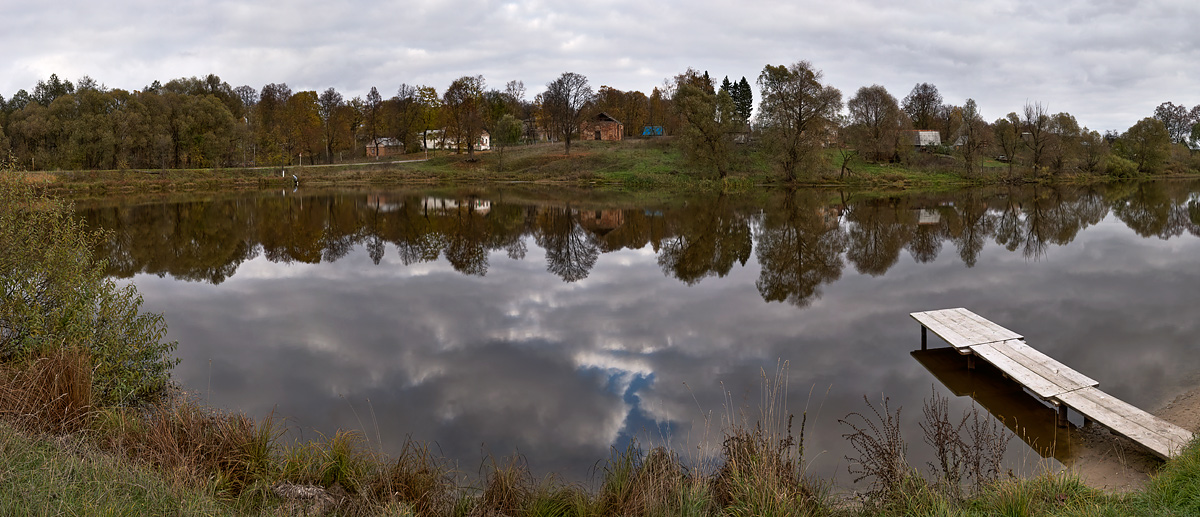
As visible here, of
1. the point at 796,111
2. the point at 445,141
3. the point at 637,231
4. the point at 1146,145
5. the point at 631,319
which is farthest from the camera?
the point at 445,141

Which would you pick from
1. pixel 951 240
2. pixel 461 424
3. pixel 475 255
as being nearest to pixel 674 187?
pixel 951 240

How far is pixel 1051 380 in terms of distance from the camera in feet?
27.9

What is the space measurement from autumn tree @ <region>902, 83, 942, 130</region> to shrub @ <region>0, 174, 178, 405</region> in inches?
3753

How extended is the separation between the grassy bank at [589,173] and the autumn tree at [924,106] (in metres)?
18.3

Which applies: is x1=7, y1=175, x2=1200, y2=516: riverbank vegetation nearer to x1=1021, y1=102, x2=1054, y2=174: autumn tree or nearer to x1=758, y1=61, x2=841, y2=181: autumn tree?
x1=758, y1=61, x2=841, y2=181: autumn tree

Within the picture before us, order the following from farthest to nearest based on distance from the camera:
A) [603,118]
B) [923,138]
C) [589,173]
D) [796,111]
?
[603,118]
[923,138]
[589,173]
[796,111]

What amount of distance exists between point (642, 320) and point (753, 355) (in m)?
3.00

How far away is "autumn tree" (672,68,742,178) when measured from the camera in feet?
183

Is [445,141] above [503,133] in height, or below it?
above

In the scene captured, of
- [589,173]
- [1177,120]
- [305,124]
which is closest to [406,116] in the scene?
[305,124]

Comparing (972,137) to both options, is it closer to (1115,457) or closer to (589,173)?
(589,173)

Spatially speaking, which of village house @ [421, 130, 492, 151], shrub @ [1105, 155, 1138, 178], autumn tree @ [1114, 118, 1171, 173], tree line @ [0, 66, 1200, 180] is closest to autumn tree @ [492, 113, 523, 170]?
tree line @ [0, 66, 1200, 180]

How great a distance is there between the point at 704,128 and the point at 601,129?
26.6 m

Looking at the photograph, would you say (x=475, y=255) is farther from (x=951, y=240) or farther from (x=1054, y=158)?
(x=1054, y=158)
